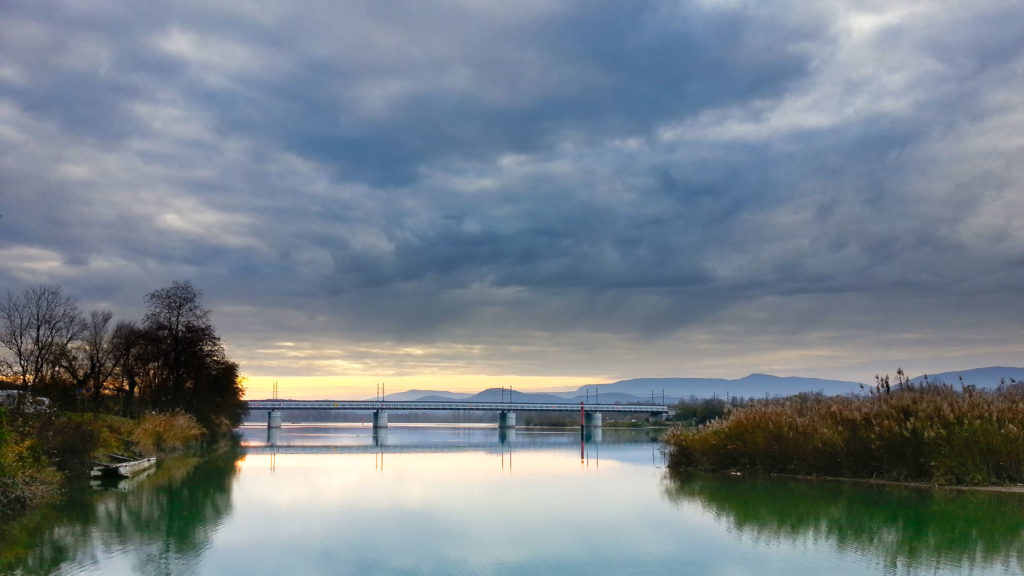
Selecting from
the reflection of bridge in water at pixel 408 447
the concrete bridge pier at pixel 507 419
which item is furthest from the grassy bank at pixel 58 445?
the concrete bridge pier at pixel 507 419

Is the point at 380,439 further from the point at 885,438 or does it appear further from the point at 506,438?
the point at 885,438

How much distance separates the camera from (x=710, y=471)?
27.3 m

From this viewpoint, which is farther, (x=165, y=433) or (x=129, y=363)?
(x=129, y=363)

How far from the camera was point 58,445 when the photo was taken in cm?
2741

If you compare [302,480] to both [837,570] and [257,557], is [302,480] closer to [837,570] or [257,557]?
[257,557]

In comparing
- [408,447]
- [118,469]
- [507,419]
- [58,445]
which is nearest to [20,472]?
[58,445]

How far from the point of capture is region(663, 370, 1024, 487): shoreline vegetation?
20484mm

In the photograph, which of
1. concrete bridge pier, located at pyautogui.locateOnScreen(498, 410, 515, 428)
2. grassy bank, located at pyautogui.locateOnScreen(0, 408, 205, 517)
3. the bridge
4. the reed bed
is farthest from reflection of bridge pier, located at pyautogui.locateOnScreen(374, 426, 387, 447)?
grassy bank, located at pyautogui.locateOnScreen(0, 408, 205, 517)

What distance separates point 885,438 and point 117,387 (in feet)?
159

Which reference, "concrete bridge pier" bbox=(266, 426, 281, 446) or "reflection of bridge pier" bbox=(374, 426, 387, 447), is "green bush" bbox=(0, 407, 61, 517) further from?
"concrete bridge pier" bbox=(266, 426, 281, 446)

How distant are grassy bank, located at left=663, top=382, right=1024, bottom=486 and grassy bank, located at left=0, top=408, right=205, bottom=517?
65.0 ft

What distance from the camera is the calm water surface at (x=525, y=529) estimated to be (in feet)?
43.1

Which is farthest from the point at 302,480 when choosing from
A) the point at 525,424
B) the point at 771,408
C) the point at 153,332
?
the point at 525,424

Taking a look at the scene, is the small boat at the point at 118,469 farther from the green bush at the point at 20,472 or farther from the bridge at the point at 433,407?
the bridge at the point at 433,407
